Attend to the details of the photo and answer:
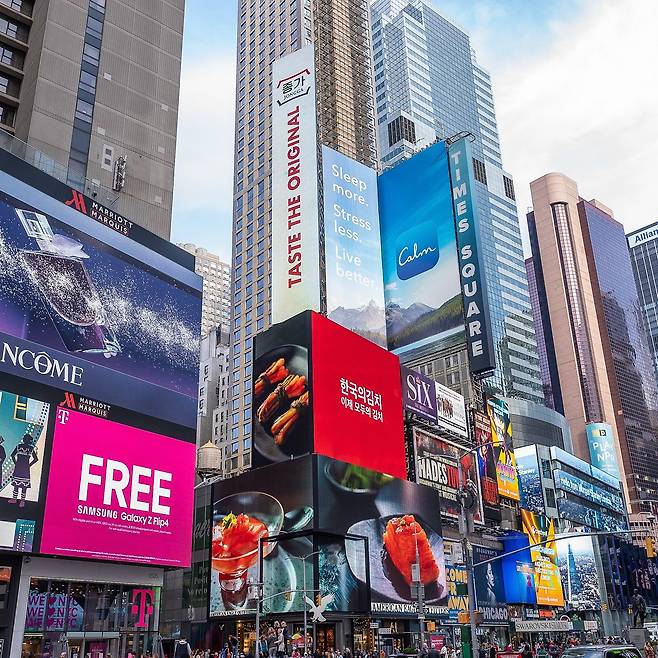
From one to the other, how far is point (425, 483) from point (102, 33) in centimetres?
4570

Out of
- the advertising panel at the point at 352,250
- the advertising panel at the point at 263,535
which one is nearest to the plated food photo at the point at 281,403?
the advertising panel at the point at 263,535

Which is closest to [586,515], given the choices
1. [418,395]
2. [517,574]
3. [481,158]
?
[517,574]

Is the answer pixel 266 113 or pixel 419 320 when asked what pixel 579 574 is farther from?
pixel 266 113

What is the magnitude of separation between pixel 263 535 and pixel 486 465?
106ft

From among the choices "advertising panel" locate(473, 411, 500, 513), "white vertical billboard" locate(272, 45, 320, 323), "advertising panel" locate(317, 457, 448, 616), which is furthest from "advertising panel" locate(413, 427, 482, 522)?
"white vertical billboard" locate(272, 45, 320, 323)

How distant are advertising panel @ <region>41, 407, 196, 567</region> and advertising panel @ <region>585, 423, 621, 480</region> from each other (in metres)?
172

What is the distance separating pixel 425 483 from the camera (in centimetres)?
6431

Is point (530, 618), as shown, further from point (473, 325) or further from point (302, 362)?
point (302, 362)

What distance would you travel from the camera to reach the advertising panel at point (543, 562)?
274 ft

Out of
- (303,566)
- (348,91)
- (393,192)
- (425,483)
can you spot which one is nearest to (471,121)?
(348,91)

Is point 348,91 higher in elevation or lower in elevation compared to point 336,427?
higher

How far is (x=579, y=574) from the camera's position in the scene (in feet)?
339

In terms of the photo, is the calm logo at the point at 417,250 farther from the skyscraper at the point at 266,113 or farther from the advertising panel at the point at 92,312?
the advertising panel at the point at 92,312

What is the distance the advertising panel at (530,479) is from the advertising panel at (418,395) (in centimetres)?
4400
